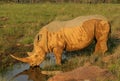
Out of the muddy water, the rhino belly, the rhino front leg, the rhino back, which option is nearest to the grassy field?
the rhino front leg

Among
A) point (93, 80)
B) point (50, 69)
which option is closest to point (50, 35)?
point (50, 69)

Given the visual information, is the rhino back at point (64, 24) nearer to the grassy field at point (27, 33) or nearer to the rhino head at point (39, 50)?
the rhino head at point (39, 50)

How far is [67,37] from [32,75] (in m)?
1.73

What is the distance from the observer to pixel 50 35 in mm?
11062

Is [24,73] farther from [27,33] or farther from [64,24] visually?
[27,33]

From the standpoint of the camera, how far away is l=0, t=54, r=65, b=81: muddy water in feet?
33.8

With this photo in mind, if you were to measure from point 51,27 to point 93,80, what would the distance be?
3.38 meters

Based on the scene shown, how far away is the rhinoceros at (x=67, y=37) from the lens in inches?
434

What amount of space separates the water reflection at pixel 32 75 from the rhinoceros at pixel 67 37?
0.66 ft

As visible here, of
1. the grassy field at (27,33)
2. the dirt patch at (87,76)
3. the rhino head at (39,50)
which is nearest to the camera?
the dirt patch at (87,76)

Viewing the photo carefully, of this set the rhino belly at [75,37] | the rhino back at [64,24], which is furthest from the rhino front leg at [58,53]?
the rhino back at [64,24]

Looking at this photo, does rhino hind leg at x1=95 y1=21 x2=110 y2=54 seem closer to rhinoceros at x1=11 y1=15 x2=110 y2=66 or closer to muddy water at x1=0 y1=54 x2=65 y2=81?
rhinoceros at x1=11 y1=15 x2=110 y2=66

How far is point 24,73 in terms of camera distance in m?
10.8

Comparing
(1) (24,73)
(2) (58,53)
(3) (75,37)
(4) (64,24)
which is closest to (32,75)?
(1) (24,73)
